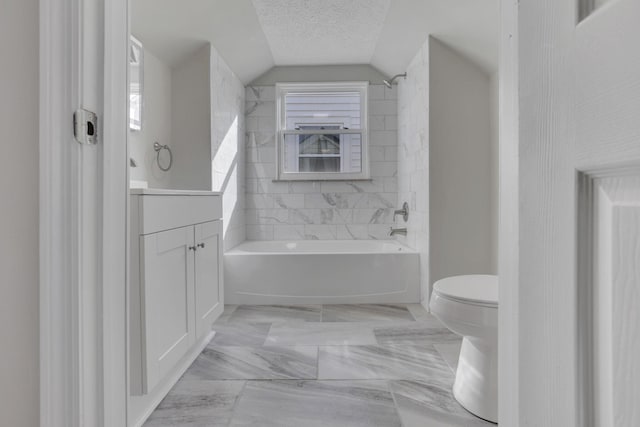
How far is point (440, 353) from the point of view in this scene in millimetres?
2094

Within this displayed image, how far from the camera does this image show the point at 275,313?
284 centimetres

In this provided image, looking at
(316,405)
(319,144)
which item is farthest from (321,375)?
(319,144)

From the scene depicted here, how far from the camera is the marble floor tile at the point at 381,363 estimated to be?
185 centimetres

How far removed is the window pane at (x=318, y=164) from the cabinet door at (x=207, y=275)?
5.96 feet

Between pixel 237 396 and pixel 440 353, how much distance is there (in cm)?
113

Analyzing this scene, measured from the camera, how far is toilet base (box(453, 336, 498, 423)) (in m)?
1.48

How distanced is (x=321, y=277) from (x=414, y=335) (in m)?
0.93

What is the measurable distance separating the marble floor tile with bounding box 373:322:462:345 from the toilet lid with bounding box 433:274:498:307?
0.67m

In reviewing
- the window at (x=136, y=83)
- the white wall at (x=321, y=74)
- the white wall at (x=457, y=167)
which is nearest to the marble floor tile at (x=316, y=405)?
the white wall at (x=457, y=167)

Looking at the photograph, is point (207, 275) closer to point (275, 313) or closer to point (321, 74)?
point (275, 313)

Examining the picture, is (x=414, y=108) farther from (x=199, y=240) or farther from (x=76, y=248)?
(x=76, y=248)

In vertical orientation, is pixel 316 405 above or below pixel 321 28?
below

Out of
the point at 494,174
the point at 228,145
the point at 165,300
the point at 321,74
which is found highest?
the point at 321,74

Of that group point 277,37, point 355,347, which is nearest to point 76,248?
point 355,347
